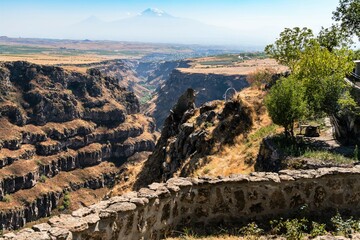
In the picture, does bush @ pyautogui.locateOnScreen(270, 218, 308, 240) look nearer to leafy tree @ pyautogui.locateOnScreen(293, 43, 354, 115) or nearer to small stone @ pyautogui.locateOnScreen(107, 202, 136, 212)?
small stone @ pyautogui.locateOnScreen(107, 202, 136, 212)

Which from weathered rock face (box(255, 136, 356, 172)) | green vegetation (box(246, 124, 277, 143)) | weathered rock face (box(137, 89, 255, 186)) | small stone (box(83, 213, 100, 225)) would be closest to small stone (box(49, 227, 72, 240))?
small stone (box(83, 213, 100, 225))

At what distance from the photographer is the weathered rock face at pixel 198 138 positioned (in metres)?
38.7

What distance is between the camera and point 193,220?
558 inches

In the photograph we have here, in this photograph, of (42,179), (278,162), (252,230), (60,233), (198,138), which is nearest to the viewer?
(60,233)

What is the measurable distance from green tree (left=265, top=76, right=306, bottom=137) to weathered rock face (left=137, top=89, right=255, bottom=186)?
1033cm

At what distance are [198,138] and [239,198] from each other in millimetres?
26776

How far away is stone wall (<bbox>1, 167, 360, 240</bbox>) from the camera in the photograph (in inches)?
507

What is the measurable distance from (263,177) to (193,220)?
3.13 meters

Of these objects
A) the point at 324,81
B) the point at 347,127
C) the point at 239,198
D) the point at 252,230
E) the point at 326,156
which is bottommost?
the point at 252,230

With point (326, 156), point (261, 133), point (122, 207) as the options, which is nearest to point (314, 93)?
point (326, 156)

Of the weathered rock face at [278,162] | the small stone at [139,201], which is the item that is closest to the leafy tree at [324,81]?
the weathered rock face at [278,162]

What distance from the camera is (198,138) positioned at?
41.1 metres

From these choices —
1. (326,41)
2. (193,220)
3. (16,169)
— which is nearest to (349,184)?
(193,220)

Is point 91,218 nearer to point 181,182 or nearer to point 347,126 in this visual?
point 181,182
